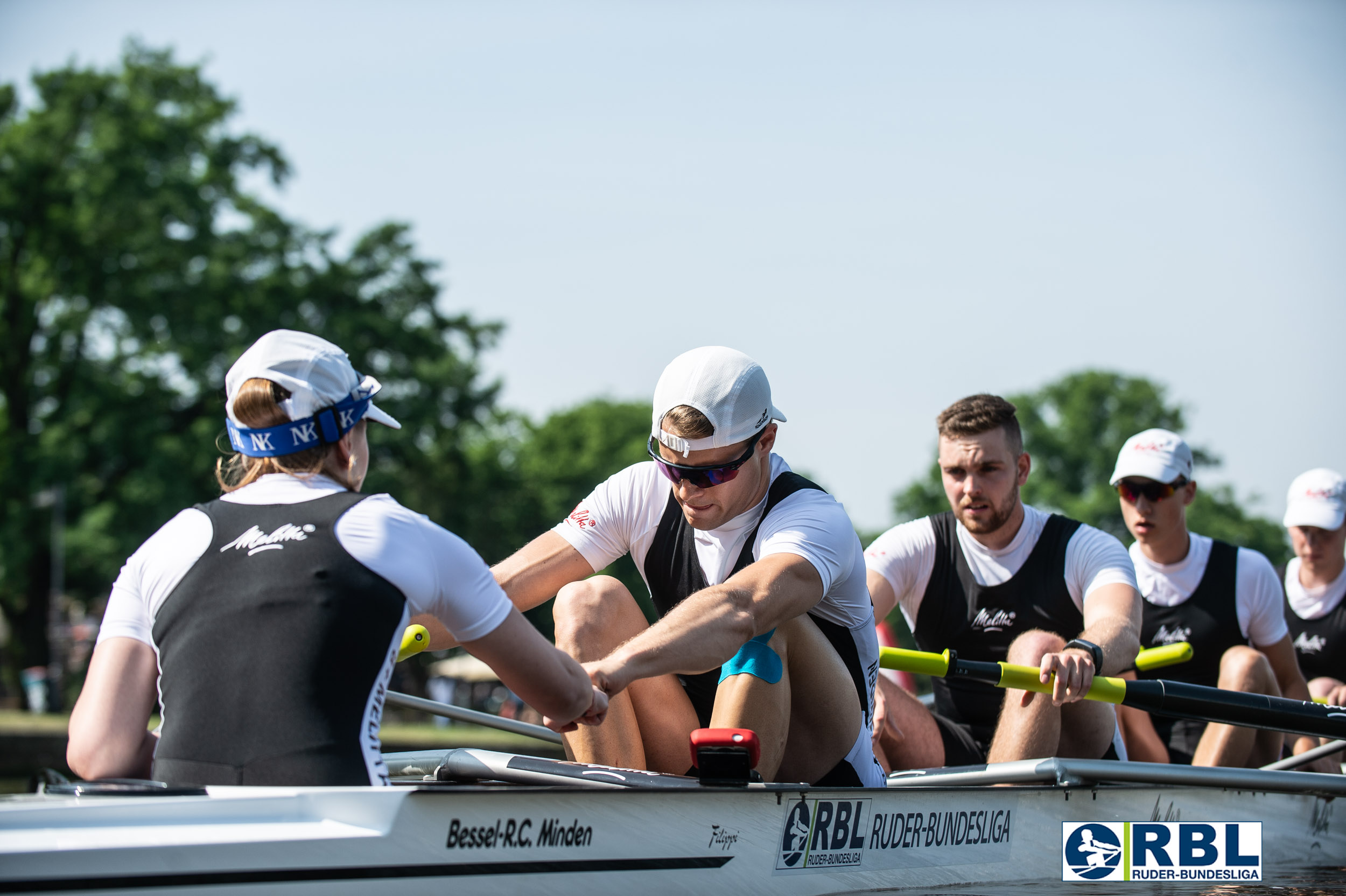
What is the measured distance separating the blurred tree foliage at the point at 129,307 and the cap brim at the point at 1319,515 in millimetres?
18864

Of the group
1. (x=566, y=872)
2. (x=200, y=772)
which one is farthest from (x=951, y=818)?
(x=200, y=772)

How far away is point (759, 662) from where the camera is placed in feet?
12.5

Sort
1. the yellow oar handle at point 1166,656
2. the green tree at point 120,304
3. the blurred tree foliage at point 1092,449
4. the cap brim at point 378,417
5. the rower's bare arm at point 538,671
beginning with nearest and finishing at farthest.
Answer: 1. the rower's bare arm at point 538,671
2. the cap brim at point 378,417
3. the yellow oar handle at point 1166,656
4. the green tree at point 120,304
5. the blurred tree foliage at point 1092,449

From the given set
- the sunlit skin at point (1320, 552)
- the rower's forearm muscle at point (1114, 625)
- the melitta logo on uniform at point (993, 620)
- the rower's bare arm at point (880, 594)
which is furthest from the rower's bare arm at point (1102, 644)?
the sunlit skin at point (1320, 552)

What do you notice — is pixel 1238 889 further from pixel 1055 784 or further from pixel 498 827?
pixel 498 827

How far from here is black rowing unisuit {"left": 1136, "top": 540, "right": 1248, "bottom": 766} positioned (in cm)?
686

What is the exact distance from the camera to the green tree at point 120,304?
76.7ft

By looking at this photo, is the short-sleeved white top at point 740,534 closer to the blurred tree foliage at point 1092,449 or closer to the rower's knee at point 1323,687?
the rower's knee at point 1323,687

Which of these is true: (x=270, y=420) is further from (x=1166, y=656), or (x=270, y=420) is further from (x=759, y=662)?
(x=1166, y=656)

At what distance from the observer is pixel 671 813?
329 cm

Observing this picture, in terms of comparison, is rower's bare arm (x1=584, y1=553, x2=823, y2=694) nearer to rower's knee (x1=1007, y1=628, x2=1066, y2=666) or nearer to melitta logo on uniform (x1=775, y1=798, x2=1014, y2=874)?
melitta logo on uniform (x1=775, y1=798, x2=1014, y2=874)

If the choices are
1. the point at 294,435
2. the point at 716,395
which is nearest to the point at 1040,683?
the point at 716,395

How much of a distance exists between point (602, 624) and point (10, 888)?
2.07 m

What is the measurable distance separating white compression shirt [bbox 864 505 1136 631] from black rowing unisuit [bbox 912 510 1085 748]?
0.09ft
